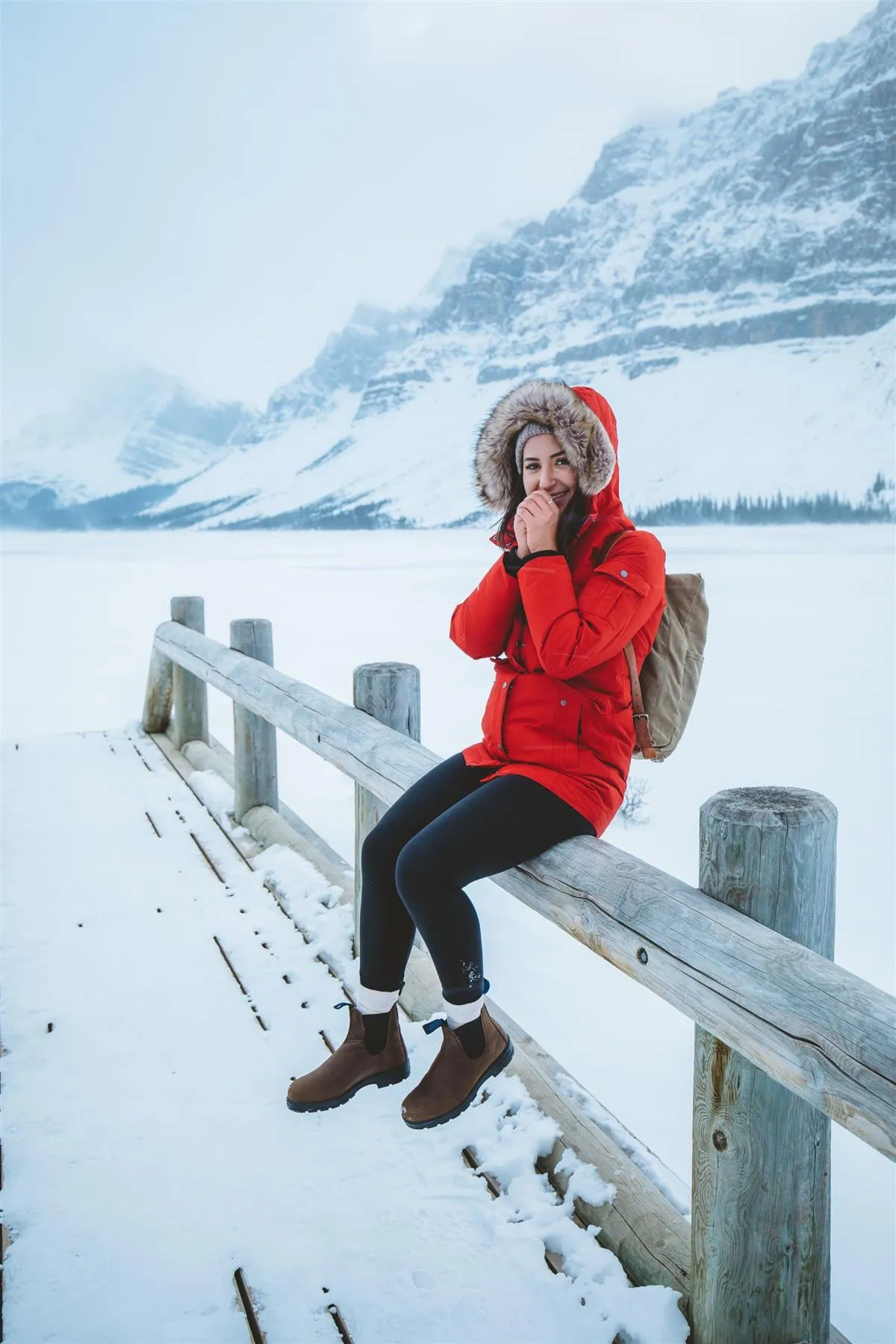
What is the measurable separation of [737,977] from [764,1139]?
33cm

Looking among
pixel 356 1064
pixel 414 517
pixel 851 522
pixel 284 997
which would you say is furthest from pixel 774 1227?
pixel 414 517

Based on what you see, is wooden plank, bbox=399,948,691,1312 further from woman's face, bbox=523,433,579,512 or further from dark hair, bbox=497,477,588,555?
woman's face, bbox=523,433,579,512

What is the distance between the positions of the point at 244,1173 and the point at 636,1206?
0.85m

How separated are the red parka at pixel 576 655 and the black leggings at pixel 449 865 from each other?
0.20 ft

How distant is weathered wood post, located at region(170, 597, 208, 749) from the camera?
18.9 ft

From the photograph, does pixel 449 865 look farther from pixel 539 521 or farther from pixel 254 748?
pixel 254 748

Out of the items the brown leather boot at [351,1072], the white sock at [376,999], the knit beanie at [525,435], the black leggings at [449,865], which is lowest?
the brown leather boot at [351,1072]

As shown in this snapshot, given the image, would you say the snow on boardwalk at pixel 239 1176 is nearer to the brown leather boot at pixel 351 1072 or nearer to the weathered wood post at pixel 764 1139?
the brown leather boot at pixel 351 1072

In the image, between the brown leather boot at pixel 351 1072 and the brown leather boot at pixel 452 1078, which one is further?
the brown leather boot at pixel 351 1072

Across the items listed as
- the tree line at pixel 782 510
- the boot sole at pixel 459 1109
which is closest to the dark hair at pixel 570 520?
the boot sole at pixel 459 1109

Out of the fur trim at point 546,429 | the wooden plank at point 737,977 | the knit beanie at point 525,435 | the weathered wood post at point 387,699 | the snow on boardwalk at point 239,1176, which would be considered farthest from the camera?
the weathered wood post at point 387,699

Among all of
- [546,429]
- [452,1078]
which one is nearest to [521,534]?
[546,429]

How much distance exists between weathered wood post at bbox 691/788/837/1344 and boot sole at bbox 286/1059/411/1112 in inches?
32.5

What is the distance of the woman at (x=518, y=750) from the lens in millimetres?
1875
